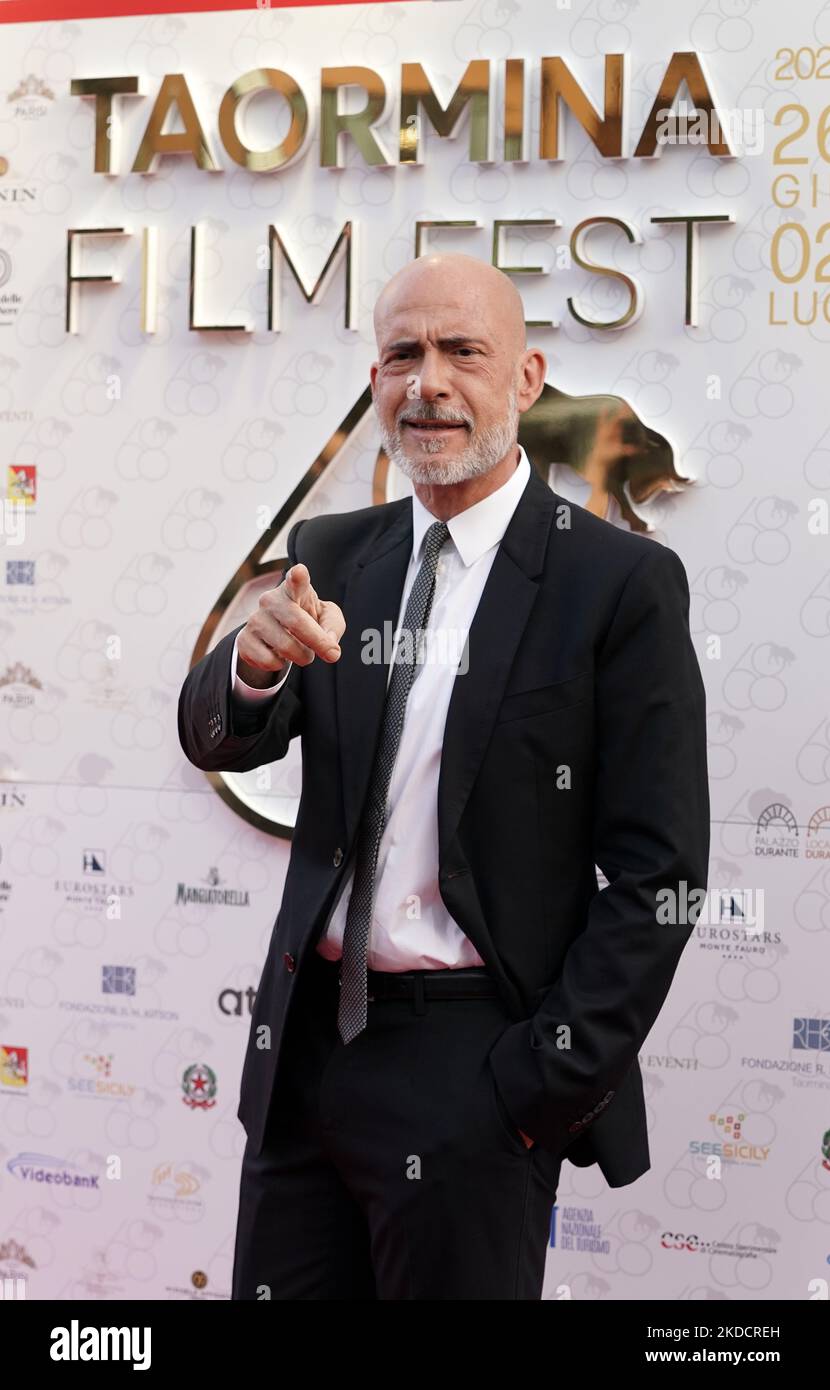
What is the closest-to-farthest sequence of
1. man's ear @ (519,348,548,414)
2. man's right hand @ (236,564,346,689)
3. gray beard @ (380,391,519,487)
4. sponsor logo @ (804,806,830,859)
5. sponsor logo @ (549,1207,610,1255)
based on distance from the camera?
man's right hand @ (236,564,346,689) < gray beard @ (380,391,519,487) < man's ear @ (519,348,548,414) < sponsor logo @ (804,806,830,859) < sponsor logo @ (549,1207,610,1255)

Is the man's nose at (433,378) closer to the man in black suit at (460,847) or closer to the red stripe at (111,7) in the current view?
the man in black suit at (460,847)

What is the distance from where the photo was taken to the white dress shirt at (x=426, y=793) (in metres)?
1.86

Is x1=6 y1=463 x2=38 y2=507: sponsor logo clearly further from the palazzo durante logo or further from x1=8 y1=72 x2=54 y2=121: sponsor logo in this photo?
x1=8 y1=72 x2=54 y2=121: sponsor logo

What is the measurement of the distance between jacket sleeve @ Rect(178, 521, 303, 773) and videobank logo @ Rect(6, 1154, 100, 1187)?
5.11ft

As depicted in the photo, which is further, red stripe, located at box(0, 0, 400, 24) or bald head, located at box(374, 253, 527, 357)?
red stripe, located at box(0, 0, 400, 24)

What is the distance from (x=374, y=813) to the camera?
1906 mm

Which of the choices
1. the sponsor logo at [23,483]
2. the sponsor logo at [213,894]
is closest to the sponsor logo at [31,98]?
the sponsor logo at [23,483]

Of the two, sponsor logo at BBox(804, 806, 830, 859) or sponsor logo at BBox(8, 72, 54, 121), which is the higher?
sponsor logo at BBox(8, 72, 54, 121)

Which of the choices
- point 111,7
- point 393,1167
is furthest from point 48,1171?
point 111,7

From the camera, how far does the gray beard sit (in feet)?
6.40

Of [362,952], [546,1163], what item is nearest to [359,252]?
[362,952]

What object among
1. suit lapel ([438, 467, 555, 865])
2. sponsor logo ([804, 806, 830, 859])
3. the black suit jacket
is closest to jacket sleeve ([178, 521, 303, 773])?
the black suit jacket

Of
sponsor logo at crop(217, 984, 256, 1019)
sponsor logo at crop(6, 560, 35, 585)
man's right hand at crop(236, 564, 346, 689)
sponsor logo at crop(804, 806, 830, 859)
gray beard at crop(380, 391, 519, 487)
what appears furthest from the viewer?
sponsor logo at crop(6, 560, 35, 585)

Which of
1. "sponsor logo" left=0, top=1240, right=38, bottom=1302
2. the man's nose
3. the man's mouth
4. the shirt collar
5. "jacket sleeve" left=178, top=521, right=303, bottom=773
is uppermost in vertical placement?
the man's nose
